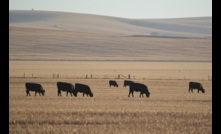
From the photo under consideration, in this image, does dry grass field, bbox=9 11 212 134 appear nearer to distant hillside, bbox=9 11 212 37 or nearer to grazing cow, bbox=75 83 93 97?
distant hillside, bbox=9 11 212 37

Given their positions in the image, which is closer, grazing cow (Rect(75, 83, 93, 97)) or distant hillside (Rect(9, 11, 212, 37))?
grazing cow (Rect(75, 83, 93, 97))

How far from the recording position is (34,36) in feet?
379

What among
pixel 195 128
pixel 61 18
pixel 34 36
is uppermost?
pixel 61 18

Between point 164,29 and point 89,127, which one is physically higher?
point 164,29

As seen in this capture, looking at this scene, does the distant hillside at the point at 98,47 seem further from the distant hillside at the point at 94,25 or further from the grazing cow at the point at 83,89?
the grazing cow at the point at 83,89

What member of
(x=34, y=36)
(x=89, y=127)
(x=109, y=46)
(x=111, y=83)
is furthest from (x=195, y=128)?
(x=34, y=36)

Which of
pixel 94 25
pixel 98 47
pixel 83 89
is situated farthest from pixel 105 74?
pixel 94 25

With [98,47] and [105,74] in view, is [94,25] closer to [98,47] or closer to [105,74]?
[98,47]

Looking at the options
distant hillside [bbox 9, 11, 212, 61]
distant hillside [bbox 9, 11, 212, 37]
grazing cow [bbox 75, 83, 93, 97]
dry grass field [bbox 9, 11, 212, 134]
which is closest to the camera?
dry grass field [bbox 9, 11, 212, 134]

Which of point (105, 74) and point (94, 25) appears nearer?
point (105, 74)

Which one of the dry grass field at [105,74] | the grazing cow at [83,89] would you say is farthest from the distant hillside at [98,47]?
the grazing cow at [83,89]

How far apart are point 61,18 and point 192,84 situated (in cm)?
16312

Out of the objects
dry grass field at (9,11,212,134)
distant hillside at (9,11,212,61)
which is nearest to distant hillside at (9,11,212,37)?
dry grass field at (9,11,212,134)
